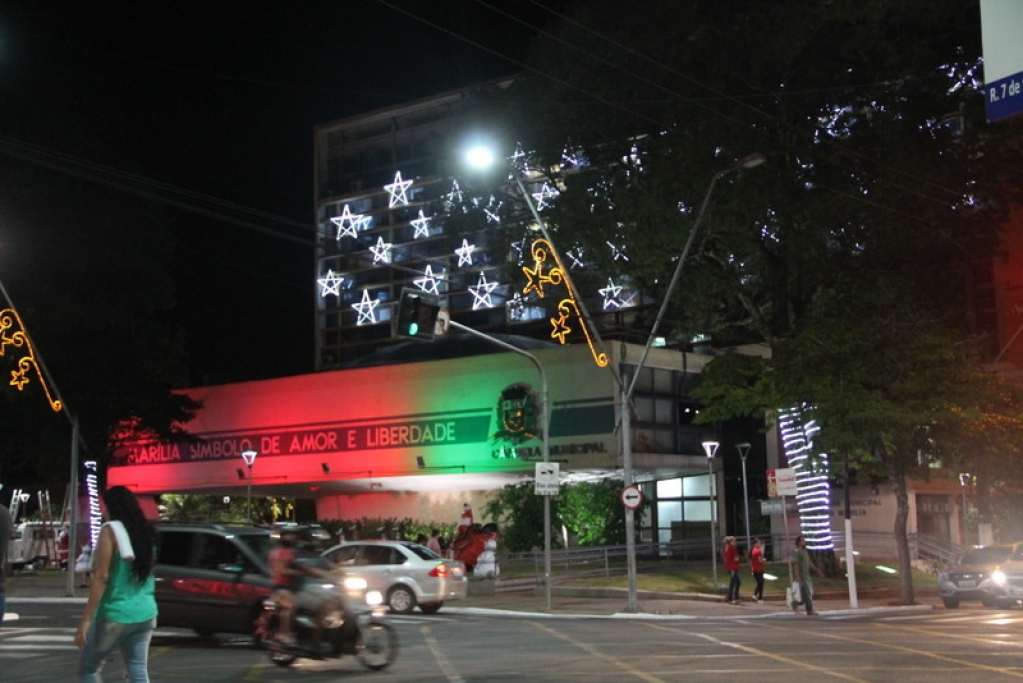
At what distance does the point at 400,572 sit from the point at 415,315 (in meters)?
5.58

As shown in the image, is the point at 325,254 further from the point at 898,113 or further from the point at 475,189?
the point at 898,113

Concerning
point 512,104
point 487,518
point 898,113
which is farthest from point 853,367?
point 487,518

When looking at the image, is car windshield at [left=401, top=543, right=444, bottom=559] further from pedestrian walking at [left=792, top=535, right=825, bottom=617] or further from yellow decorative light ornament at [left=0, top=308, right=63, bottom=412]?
yellow decorative light ornament at [left=0, top=308, right=63, bottom=412]

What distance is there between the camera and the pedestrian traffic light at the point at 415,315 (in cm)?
2228

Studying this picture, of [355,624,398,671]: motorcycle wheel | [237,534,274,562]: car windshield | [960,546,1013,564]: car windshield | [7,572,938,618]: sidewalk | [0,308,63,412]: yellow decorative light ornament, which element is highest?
[0,308,63,412]: yellow decorative light ornament

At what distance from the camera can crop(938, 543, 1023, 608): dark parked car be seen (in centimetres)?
2712

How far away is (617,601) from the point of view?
2930 centimetres

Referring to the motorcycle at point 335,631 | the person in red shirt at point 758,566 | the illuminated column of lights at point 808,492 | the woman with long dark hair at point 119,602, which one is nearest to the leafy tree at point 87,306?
the illuminated column of lights at point 808,492

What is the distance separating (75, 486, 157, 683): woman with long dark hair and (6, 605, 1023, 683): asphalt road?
15.6 feet

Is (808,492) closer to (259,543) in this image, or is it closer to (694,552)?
(694,552)

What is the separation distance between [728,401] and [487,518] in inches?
648

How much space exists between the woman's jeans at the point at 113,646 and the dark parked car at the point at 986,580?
23.6m

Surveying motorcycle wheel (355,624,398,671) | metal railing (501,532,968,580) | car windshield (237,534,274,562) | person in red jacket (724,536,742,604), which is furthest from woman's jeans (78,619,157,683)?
metal railing (501,532,968,580)

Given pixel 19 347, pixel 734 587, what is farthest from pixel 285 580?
pixel 19 347
